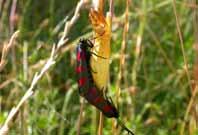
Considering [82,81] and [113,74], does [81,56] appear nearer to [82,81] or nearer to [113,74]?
[82,81]

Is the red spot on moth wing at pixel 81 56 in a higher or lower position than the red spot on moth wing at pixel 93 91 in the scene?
higher

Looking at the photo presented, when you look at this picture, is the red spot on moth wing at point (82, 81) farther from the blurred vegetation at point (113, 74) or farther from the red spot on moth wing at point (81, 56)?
the blurred vegetation at point (113, 74)

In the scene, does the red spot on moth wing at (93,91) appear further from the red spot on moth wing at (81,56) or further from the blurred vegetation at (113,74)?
the blurred vegetation at (113,74)

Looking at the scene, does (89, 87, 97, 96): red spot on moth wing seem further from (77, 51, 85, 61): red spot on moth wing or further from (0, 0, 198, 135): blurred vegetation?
(0, 0, 198, 135): blurred vegetation

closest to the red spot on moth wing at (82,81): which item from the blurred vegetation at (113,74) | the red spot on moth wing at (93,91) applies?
the red spot on moth wing at (93,91)

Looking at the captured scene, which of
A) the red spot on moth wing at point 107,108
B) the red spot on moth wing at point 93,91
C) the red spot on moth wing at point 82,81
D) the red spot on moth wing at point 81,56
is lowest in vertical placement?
the red spot on moth wing at point 107,108

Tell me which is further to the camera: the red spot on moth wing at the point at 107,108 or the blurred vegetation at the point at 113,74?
the blurred vegetation at the point at 113,74

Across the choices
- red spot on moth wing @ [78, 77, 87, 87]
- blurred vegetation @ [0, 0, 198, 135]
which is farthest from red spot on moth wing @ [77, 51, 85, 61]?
blurred vegetation @ [0, 0, 198, 135]

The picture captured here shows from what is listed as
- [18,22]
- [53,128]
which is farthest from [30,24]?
[53,128]
